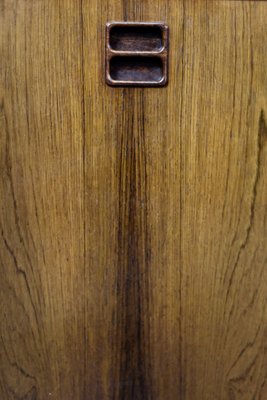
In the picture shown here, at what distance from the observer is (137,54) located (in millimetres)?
755

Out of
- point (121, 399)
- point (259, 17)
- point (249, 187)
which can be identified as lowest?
point (121, 399)

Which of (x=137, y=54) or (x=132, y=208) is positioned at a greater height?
(x=137, y=54)

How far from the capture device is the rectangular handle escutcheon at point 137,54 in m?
0.75

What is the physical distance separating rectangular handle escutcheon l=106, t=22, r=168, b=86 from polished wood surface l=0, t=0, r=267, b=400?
0.5 inches

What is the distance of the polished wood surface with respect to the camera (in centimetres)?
76

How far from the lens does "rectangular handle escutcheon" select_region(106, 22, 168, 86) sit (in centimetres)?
75

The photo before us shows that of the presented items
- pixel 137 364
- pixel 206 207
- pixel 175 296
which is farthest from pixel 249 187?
pixel 137 364

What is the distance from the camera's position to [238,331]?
833mm

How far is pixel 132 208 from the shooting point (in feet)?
2.61

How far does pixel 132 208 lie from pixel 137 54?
24cm

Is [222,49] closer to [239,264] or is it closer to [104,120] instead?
[104,120]

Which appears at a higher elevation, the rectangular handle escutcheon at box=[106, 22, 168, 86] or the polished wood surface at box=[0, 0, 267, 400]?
the rectangular handle escutcheon at box=[106, 22, 168, 86]

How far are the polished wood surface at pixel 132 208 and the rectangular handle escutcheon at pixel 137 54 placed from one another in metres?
0.01

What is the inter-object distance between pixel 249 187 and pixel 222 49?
221 millimetres
